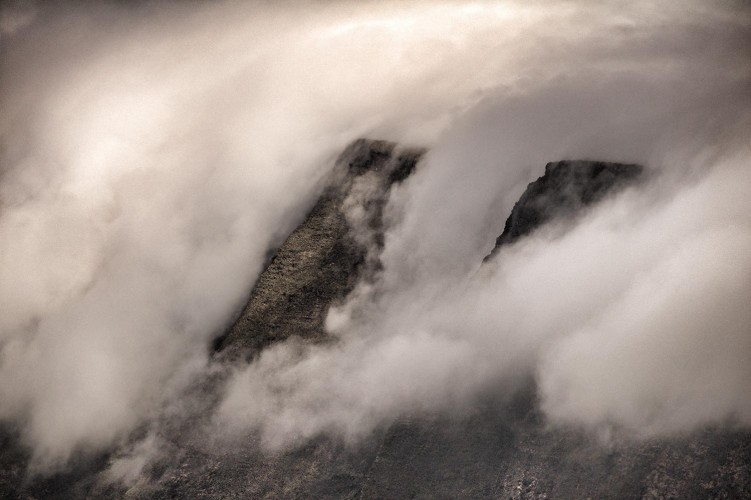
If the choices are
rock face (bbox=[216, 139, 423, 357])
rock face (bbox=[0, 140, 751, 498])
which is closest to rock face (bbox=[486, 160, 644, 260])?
rock face (bbox=[0, 140, 751, 498])

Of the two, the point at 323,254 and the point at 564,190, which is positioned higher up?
the point at 323,254

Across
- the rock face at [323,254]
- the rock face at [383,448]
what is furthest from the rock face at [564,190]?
the rock face at [323,254]

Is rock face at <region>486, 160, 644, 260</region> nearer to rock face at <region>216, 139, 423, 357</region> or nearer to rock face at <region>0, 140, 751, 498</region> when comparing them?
rock face at <region>0, 140, 751, 498</region>

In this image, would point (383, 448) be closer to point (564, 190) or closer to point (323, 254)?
point (323, 254)

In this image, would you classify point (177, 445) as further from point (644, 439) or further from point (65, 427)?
point (644, 439)

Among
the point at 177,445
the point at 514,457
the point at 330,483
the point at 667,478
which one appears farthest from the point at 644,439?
the point at 177,445

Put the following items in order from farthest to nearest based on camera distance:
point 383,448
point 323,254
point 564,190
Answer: point 323,254 → point 383,448 → point 564,190

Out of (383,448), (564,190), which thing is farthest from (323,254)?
(564,190)
